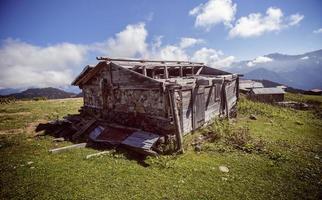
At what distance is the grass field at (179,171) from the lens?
24.3 feet

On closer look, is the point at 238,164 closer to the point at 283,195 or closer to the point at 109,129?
the point at 283,195

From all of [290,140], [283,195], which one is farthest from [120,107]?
[290,140]

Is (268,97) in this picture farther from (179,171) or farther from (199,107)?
(179,171)

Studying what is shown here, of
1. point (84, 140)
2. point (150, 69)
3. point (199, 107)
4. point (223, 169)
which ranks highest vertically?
point (150, 69)

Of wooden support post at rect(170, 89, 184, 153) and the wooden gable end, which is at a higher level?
the wooden gable end

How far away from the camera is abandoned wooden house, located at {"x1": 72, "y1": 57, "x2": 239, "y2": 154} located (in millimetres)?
11500

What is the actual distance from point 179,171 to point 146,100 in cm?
524

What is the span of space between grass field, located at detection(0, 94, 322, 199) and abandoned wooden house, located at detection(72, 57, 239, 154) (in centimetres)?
127

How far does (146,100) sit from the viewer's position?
12828mm

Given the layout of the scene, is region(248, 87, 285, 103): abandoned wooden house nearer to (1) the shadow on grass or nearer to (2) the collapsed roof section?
(2) the collapsed roof section

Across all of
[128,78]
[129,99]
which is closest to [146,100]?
[129,99]

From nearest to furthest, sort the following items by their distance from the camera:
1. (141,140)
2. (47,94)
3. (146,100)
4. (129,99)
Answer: (141,140), (146,100), (129,99), (47,94)

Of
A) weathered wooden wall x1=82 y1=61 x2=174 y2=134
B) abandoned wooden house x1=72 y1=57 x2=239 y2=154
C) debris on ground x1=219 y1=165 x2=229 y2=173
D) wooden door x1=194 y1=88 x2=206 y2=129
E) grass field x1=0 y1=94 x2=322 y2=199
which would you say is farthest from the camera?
wooden door x1=194 y1=88 x2=206 y2=129

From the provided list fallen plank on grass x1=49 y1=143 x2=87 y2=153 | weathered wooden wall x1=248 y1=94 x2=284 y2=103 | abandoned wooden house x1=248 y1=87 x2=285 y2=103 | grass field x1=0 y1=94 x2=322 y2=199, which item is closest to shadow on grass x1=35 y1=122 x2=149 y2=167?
grass field x1=0 y1=94 x2=322 y2=199
